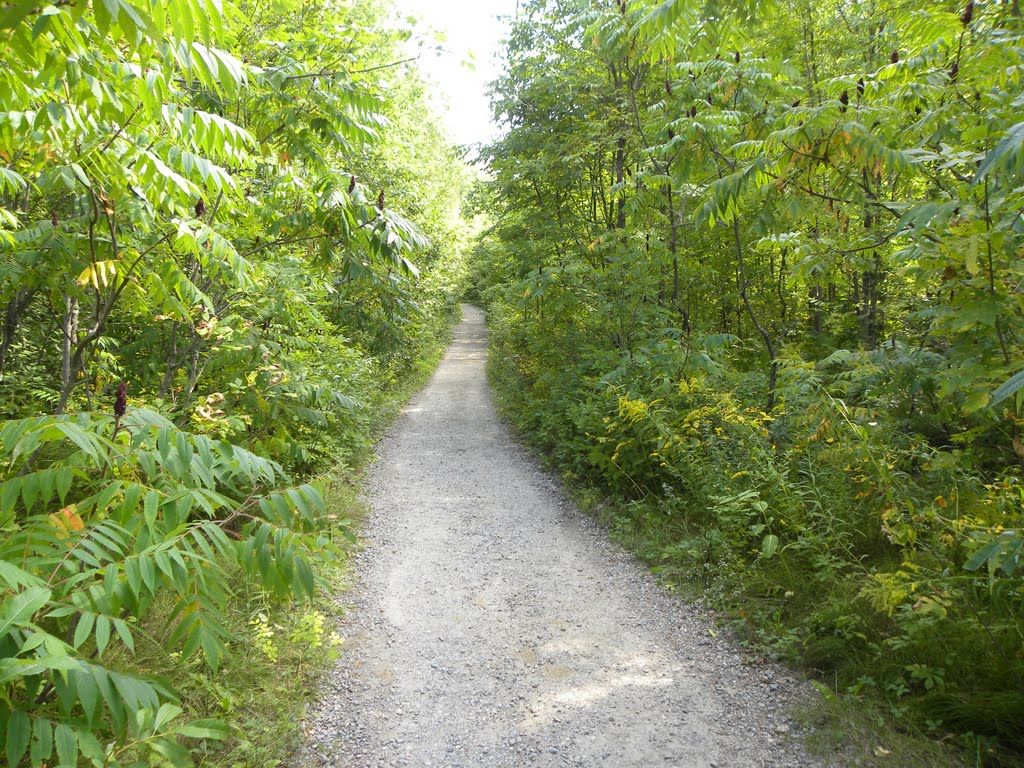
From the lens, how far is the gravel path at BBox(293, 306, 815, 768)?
353cm

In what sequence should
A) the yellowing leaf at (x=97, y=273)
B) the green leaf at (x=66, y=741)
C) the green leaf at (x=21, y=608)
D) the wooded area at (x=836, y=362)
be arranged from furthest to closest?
the wooded area at (x=836, y=362) < the yellowing leaf at (x=97, y=273) < the green leaf at (x=66, y=741) < the green leaf at (x=21, y=608)

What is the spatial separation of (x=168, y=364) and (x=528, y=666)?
13.4ft

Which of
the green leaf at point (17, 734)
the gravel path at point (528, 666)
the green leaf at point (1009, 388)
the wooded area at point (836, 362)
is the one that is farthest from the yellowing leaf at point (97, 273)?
the green leaf at point (1009, 388)

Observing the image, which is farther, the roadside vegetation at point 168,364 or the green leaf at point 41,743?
the roadside vegetation at point 168,364

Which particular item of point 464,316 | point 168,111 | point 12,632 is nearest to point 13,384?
point 168,111

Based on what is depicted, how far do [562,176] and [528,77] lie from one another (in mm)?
2017

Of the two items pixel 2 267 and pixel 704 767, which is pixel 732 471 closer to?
pixel 704 767

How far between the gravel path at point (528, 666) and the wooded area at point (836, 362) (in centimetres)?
57

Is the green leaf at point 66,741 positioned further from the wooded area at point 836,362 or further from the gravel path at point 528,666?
the wooded area at point 836,362

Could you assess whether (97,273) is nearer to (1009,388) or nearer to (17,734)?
(17,734)

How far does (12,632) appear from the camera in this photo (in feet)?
5.46

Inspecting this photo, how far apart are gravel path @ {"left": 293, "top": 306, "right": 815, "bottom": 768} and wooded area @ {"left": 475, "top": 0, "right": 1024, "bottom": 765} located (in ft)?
1.86

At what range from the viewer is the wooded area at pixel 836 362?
3.22 metres

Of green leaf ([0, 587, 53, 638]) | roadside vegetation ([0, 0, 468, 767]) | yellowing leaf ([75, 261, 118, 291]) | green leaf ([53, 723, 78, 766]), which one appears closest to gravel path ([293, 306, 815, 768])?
→ roadside vegetation ([0, 0, 468, 767])
